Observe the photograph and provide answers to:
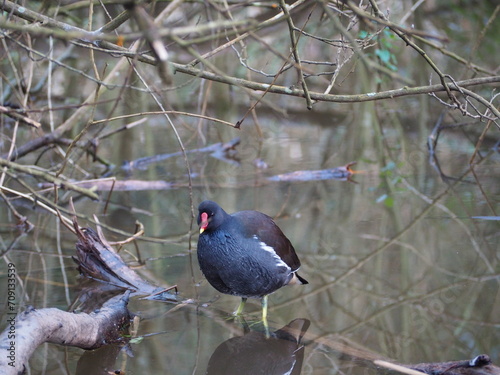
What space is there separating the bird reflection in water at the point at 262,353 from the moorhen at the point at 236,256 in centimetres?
18

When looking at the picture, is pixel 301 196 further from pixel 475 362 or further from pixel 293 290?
pixel 475 362

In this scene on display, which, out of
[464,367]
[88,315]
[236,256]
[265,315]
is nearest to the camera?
[464,367]

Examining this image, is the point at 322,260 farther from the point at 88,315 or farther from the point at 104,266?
the point at 88,315

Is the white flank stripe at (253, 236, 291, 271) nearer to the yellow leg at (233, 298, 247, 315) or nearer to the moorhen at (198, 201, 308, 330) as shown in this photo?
the moorhen at (198, 201, 308, 330)

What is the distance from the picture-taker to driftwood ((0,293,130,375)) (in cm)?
294

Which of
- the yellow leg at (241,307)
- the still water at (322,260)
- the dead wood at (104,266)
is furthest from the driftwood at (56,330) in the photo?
the yellow leg at (241,307)

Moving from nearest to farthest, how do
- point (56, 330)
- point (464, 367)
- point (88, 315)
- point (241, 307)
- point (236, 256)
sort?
1. point (464, 367)
2. point (56, 330)
3. point (88, 315)
4. point (236, 256)
5. point (241, 307)

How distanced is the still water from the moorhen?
22 cm

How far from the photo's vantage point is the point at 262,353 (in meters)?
3.75

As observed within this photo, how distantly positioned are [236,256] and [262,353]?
0.61 meters

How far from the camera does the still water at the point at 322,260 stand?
3686 millimetres

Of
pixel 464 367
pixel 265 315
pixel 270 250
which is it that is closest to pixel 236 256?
pixel 270 250

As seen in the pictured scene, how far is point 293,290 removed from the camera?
4629mm

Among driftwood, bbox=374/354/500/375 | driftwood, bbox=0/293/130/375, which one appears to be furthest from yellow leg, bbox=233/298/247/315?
driftwood, bbox=374/354/500/375
